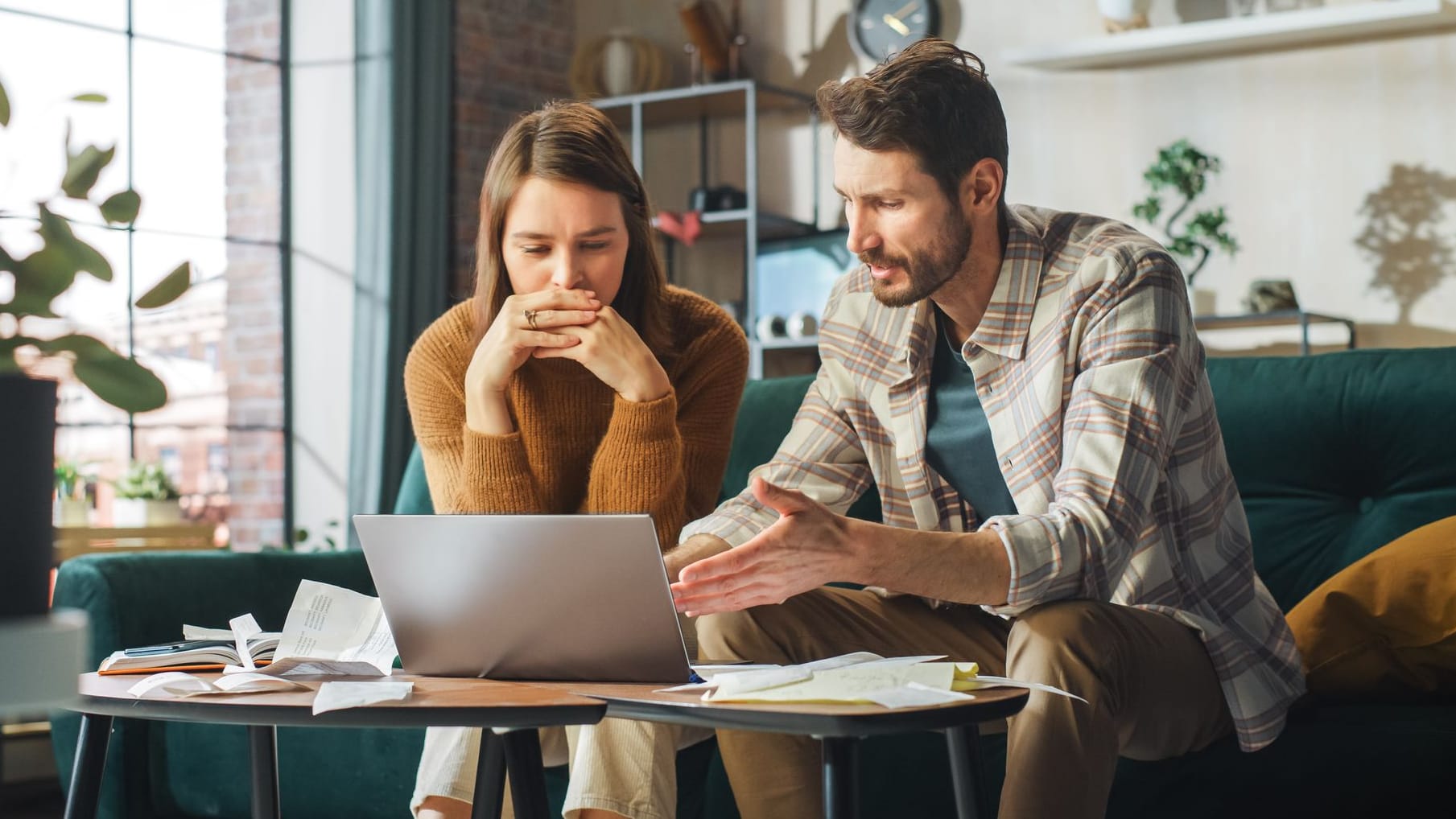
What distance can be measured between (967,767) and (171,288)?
842 mm

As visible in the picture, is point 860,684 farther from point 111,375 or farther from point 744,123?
point 744,123

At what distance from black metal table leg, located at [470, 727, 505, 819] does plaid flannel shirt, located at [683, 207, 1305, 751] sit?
1.48ft

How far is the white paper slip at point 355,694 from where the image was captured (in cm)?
114

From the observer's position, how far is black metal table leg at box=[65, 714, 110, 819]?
1496 millimetres

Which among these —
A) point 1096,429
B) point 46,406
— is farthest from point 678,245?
point 46,406

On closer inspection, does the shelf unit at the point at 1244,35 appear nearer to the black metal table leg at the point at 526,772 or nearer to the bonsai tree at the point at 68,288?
the black metal table leg at the point at 526,772

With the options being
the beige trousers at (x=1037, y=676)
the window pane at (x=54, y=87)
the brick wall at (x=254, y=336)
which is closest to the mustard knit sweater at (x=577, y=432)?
the beige trousers at (x=1037, y=676)

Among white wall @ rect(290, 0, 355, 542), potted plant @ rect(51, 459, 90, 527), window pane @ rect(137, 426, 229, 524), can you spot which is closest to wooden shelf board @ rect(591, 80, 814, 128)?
white wall @ rect(290, 0, 355, 542)

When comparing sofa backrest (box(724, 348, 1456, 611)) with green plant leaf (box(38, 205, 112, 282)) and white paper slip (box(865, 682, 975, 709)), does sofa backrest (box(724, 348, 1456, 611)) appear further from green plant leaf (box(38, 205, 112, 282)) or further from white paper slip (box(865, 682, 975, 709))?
green plant leaf (box(38, 205, 112, 282))

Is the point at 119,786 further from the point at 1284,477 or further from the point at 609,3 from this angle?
the point at 609,3

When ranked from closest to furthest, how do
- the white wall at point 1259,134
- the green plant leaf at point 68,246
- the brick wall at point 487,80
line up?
the green plant leaf at point 68,246, the white wall at point 1259,134, the brick wall at point 487,80

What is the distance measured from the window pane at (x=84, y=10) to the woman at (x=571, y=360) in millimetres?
2445

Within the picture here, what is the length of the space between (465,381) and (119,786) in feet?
2.65

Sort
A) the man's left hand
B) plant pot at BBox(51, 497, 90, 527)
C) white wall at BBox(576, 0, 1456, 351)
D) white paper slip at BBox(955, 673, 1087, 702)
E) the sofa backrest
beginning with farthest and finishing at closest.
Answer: white wall at BBox(576, 0, 1456, 351) → plant pot at BBox(51, 497, 90, 527) → the sofa backrest → the man's left hand → white paper slip at BBox(955, 673, 1087, 702)
